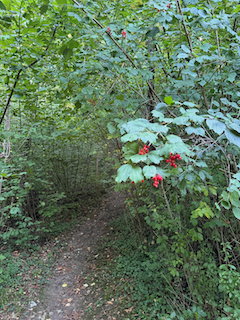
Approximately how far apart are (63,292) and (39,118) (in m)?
3.34

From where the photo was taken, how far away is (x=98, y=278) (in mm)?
3838

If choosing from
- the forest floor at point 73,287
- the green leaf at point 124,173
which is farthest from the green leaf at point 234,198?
the forest floor at point 73,287

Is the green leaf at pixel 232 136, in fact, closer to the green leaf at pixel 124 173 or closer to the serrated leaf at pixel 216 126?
the serrated leaf at pixel 216 126

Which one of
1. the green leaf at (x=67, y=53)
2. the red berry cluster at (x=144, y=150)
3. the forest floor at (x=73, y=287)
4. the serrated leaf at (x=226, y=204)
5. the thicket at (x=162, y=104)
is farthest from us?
the forest floor at (x=73, y=287)

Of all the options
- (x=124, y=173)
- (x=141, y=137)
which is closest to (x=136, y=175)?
(x=124, y=173)

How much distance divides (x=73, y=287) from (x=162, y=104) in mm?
3890

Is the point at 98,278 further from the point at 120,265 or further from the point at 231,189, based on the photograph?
the point at 231,189

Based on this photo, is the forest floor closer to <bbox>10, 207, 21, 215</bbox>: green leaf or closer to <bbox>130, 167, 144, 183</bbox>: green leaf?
<bbox>10, 207, 21, 215</bbox>: green leaf

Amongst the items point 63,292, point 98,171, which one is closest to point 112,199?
point 98,171

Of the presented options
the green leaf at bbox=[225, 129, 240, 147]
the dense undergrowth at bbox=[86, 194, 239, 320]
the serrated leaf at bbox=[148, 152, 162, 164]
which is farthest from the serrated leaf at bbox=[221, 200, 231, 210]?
the dense undergrowth at bbox=[86, 194, 239, 320]

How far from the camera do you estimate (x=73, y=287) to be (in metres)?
3.78

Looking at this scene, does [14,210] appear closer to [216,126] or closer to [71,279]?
[71,279]

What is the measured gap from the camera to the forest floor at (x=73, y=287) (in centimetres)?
319

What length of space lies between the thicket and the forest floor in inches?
34.3
